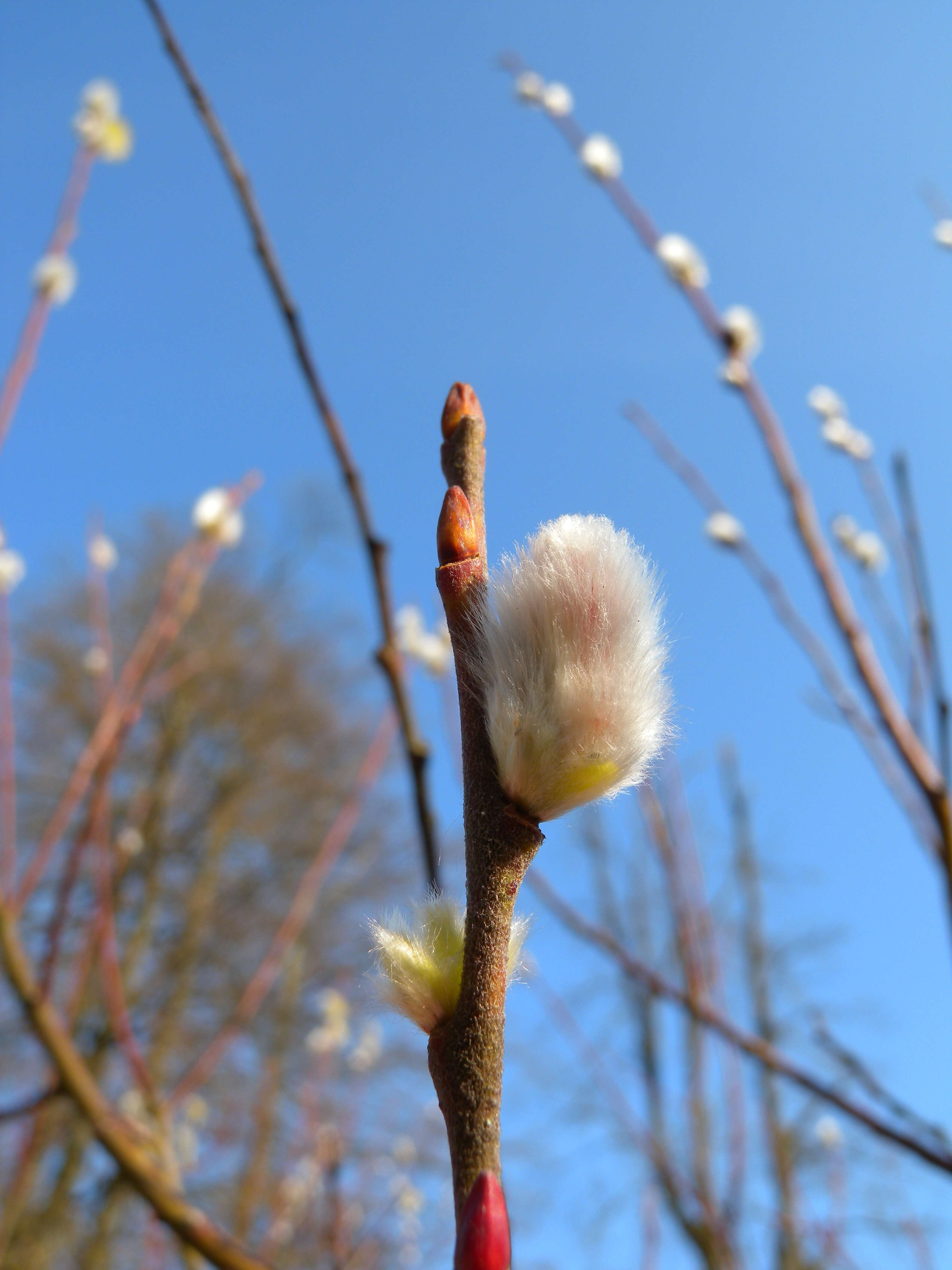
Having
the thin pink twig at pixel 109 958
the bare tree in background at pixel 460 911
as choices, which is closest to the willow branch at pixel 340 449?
the bare tree in background at pixel 460 911

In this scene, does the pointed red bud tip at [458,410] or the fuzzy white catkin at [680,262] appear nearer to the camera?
the pointed red bud tip at [458,410]

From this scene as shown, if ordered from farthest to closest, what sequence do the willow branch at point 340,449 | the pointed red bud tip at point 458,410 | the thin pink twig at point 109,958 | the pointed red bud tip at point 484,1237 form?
the thin pink twig at point 109,958
the willow branch at point 340,449
the pointed red bud tip at point 458,410
the pointed red bud tip at point 484,1237

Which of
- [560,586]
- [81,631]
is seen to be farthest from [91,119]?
[81,631]

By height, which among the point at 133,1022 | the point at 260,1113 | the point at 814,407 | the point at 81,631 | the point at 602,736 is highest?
the point at 81,631

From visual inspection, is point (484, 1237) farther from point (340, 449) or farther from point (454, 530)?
point (340, 449)

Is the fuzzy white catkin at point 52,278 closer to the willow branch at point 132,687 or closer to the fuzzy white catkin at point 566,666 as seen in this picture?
the willow branch at point 132,687

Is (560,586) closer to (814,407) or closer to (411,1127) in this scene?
(814,407)
